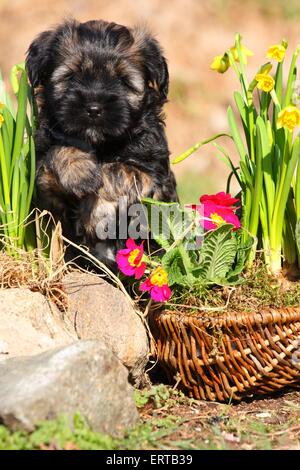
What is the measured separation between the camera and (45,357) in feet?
9.00

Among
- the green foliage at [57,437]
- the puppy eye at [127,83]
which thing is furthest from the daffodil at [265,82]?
the green foliage at [57,437]

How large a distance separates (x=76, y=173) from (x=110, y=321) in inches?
28.9

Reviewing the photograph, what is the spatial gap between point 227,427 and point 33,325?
96 cm

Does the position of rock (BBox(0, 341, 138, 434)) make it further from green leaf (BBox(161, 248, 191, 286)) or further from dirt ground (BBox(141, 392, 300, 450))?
green leaf (BBox(161, 248, 191, 286))

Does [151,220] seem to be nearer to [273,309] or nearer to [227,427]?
[273,309]

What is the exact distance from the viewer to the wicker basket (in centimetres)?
314

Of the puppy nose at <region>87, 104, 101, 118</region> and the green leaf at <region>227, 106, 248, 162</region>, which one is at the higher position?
the puppy nose at <region>87, 104, 101, 118</region>

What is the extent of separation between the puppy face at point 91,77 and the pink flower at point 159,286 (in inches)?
29.7

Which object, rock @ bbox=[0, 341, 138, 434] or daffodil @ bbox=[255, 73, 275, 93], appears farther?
daffodil @ bbox=[255, 73, 275, 93]

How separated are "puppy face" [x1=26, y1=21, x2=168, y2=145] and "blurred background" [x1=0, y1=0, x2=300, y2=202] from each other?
7319 mm

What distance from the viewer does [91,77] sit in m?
3.47

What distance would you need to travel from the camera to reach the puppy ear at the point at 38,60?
3586 millimetres

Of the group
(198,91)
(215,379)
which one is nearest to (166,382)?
(215,379)

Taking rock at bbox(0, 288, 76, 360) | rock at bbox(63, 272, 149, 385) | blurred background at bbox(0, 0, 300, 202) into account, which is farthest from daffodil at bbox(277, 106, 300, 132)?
blurred background at bbox(0, 0, 300, 202)
